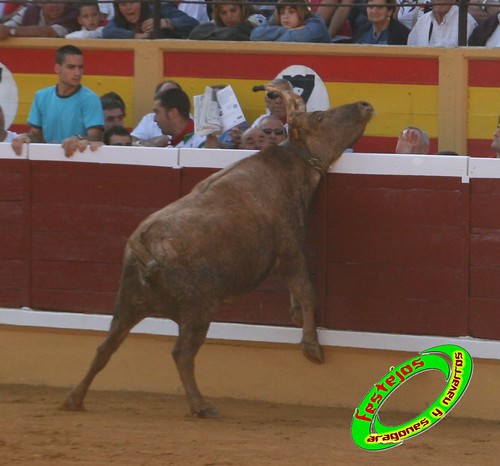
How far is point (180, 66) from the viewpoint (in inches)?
390

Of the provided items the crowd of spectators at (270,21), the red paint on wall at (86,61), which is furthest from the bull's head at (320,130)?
the red paint on wall at (86,61)

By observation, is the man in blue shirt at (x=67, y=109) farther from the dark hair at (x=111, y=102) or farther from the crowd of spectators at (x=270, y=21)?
the crowd of spectators at (x=270, y=21)

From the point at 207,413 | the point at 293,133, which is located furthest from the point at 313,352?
the point at 293,133

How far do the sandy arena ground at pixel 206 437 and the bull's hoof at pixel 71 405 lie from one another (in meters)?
0.06

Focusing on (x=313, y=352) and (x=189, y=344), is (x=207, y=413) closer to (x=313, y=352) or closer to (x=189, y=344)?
(x=189, y=344)

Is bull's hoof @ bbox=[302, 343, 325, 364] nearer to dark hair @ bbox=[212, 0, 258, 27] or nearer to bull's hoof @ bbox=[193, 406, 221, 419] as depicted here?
bull's hoof @ bbox=[193, 406, 221, 419]

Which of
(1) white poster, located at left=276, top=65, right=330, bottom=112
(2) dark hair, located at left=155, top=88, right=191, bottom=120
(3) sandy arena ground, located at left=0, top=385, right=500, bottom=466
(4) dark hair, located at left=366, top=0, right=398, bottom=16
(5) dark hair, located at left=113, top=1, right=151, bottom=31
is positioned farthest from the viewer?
(5) dark hair, located at left=113, top=1, right=151, bottom=31

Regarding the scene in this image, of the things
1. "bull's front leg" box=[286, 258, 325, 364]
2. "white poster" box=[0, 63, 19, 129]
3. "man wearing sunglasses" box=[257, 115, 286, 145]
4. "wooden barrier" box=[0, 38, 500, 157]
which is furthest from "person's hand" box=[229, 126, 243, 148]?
"white poster" box=[0, 63, 19, 129]

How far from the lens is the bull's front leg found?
7.22 metres

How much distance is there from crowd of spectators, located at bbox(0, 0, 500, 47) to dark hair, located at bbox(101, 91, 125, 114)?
2.40 feet

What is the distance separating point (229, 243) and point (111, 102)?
8.94 feet

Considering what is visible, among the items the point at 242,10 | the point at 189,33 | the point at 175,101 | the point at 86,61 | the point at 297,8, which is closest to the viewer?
the point at 175,101

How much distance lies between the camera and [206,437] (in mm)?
6363

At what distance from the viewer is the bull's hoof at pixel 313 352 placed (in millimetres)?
7410
